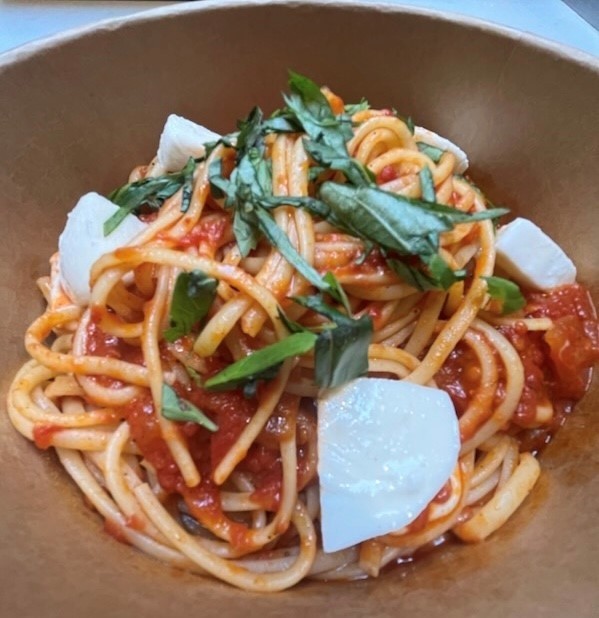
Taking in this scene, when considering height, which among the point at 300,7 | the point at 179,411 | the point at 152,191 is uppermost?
the point at 300,7

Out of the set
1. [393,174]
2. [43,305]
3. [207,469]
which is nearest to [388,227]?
[393,174]

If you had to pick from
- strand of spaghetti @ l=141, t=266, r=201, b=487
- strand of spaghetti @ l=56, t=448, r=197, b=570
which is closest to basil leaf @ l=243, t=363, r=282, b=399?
strand of spaghetti @ l=141, t=266, r=201, b=487

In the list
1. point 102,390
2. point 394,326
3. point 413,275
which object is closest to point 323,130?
point 413,275

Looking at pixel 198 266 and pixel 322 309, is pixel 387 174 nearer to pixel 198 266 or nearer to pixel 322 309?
pixel 322 309

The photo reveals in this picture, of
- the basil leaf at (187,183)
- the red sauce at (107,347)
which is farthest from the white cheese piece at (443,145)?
the red sauce at (107,347)

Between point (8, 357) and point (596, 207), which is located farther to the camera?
point (596, 207)

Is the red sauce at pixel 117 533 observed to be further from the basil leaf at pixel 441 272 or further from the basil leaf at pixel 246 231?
the basil leaf at pixel 441 272

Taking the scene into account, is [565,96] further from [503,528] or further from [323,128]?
[503,528]
